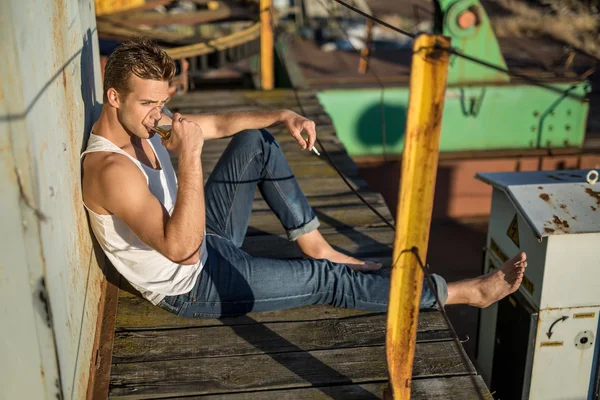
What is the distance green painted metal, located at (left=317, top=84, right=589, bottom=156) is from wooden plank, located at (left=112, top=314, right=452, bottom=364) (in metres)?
3.89

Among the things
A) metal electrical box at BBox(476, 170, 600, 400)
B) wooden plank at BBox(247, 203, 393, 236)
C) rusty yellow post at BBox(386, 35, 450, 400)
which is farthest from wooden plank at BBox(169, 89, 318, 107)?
rusty yellow post at BBox(386, 35, 450, 400)

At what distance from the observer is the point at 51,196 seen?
180 centimetres

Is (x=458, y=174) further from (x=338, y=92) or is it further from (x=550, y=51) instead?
(x=550, y=51)

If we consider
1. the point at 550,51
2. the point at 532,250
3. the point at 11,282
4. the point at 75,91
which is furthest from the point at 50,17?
the point at 550,51

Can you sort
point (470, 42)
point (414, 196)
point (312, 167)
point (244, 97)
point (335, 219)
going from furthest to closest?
1. point (470, 42)
2. point (244, 97)
3. point (312, 167)
4. point (335, 219)
5. point (414, 196)

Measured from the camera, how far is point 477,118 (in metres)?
6.50

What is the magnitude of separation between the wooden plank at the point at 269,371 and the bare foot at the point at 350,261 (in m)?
0.57

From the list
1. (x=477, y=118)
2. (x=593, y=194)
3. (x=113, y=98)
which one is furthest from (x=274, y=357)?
(x=477, y=118)

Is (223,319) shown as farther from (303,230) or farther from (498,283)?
(498,283)

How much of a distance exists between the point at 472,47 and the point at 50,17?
5098mm

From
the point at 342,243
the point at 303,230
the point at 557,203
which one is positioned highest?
the point at 557,203

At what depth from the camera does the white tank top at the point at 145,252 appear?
236cm

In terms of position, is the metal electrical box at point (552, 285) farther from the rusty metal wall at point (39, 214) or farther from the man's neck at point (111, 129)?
the rusty metal wall at point (39, 214)

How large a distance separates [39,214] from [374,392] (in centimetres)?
130
